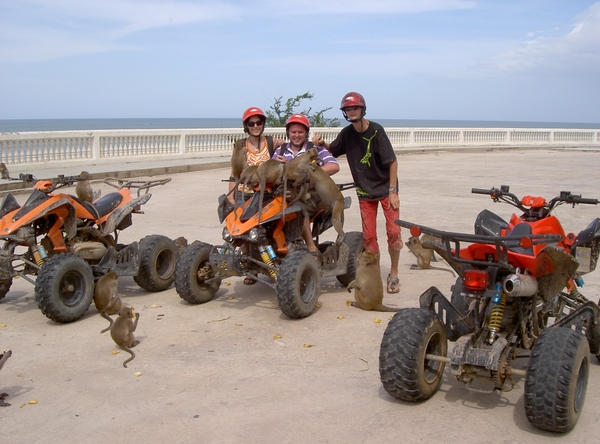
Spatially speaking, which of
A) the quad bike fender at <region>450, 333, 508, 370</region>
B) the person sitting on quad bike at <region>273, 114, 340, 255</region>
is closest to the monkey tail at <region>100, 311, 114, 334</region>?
the person sitting on quad bike at <region>273, 114, 340, 255</region>

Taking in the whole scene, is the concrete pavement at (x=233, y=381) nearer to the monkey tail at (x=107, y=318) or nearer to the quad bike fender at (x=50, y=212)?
the monkey tail at (x=107, y=318)

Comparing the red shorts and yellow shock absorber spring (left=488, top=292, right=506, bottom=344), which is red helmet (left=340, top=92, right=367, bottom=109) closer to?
the red shorts

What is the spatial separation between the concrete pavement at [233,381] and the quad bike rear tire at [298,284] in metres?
0.16

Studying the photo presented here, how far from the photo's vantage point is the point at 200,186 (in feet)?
54.7

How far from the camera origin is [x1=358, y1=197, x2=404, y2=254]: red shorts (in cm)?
721

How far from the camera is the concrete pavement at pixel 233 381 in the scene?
4031 mm

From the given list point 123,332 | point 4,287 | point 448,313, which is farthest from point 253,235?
point 4,287

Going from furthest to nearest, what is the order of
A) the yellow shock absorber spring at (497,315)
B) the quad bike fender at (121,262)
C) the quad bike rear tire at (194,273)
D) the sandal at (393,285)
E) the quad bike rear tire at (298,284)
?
the sandal at (393,285) < the quad bike fender at (121,262) < the quad bike rear tire at (194,273) < the quad bike rear tire at (298,284) < the yellow shock absorber spring at (497,315)

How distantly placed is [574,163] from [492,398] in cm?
2312

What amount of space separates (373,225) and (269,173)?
1520mm

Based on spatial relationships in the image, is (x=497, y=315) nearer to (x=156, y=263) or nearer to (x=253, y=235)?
(x=253, y=235)

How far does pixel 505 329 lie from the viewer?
14.7ft

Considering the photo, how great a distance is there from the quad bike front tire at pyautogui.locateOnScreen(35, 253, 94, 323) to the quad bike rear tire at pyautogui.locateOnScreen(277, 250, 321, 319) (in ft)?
6.08

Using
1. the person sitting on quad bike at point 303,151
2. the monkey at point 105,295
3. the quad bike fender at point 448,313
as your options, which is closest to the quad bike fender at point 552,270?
the quad bike fender at point 448,313
